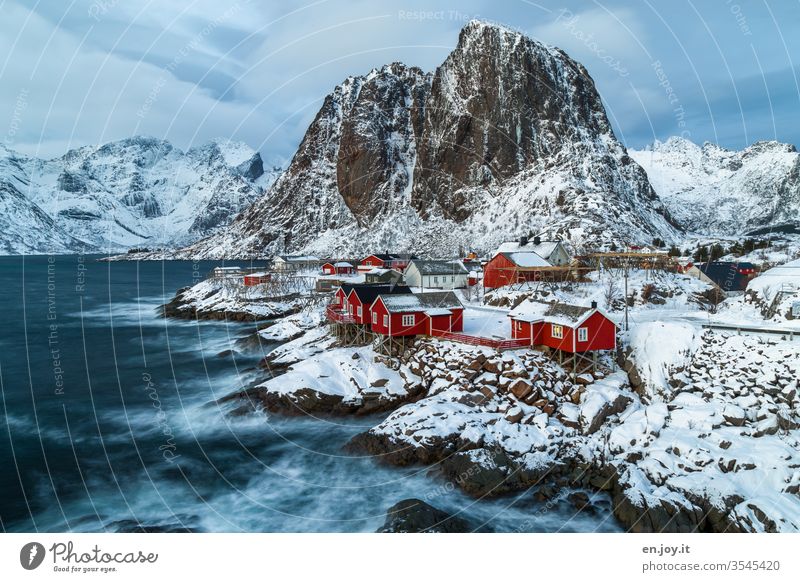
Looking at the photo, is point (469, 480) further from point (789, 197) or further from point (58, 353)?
point (789, 197)

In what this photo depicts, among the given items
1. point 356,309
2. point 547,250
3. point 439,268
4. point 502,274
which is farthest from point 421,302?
point 547,250

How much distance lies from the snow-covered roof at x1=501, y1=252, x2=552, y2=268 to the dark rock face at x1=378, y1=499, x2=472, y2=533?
118 ft

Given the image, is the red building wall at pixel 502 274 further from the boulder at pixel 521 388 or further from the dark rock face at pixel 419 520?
the dark rock face at pixel 419 520

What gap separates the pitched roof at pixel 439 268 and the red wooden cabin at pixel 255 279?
3084 centimetres

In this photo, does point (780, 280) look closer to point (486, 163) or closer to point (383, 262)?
point (383, 262)

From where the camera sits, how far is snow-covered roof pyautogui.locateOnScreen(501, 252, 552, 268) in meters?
52.1

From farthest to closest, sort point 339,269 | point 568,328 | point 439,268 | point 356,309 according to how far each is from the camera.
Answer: point 339,269 → point 439,268 → point 356,309 → point 568,328

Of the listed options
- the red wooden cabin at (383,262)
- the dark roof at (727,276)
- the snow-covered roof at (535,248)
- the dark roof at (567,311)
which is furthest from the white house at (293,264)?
the dark roof at (727,276)

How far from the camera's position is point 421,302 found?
124 ft

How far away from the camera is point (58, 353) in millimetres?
50469

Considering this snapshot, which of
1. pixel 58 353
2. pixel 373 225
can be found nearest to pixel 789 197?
pixel 373 225

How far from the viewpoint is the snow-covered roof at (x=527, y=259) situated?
52094 millimetres

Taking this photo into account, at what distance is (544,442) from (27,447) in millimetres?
29460

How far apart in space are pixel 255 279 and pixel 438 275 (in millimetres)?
35029
